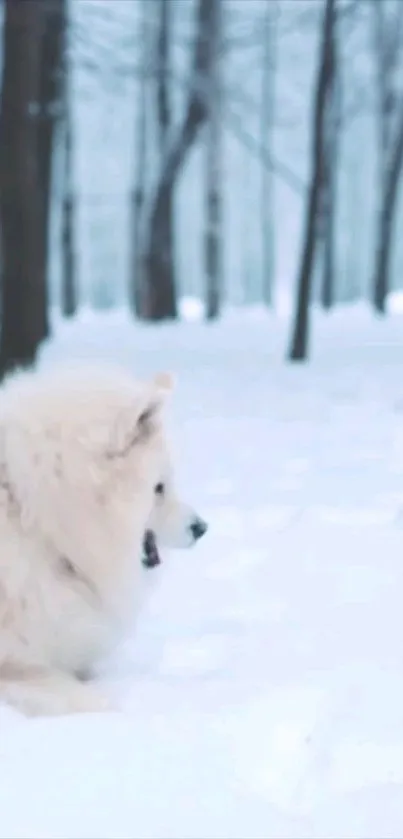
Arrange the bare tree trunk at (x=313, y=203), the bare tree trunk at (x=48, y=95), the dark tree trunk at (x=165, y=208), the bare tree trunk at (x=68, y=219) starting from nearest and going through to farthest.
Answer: the bare tree trunk at (x=313, y=203), the bare tree trunk at (x=48, y=95), the dark tree trunk at (x=165, y=208), the bare tree trunk at (x=68, y=219)

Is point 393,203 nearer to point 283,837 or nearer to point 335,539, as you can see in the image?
point 335,539

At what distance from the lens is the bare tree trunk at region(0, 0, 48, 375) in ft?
31.1

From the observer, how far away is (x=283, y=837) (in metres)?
2.36

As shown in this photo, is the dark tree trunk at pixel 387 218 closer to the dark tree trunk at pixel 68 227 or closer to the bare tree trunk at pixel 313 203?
the dark tree trunk at pixel 68 227

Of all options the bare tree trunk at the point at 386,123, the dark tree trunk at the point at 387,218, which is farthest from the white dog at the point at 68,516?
the dark tree trunk at the point at 387,218

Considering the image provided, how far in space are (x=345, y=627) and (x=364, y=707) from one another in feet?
2.56

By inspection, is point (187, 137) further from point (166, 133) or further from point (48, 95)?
point (48, 95)

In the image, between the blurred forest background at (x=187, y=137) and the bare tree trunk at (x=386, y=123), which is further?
the bare tree trunk at (x=386, y=123)

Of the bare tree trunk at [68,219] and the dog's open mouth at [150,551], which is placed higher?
the dog's open mouth at [150,551]

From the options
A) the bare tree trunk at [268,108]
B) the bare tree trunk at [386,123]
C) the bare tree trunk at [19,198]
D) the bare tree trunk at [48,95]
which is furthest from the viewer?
the bare tree trunk at [386,123]

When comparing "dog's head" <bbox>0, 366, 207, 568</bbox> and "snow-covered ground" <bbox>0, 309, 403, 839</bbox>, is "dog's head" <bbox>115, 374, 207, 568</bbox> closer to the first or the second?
"dog's head" <bbox>0, 366, 207, 568</bbox>

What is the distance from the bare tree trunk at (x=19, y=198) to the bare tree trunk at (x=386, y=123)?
39.1 ft

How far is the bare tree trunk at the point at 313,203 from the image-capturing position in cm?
1146

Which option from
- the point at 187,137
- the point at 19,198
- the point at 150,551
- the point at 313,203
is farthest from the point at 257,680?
the point at 187,137
